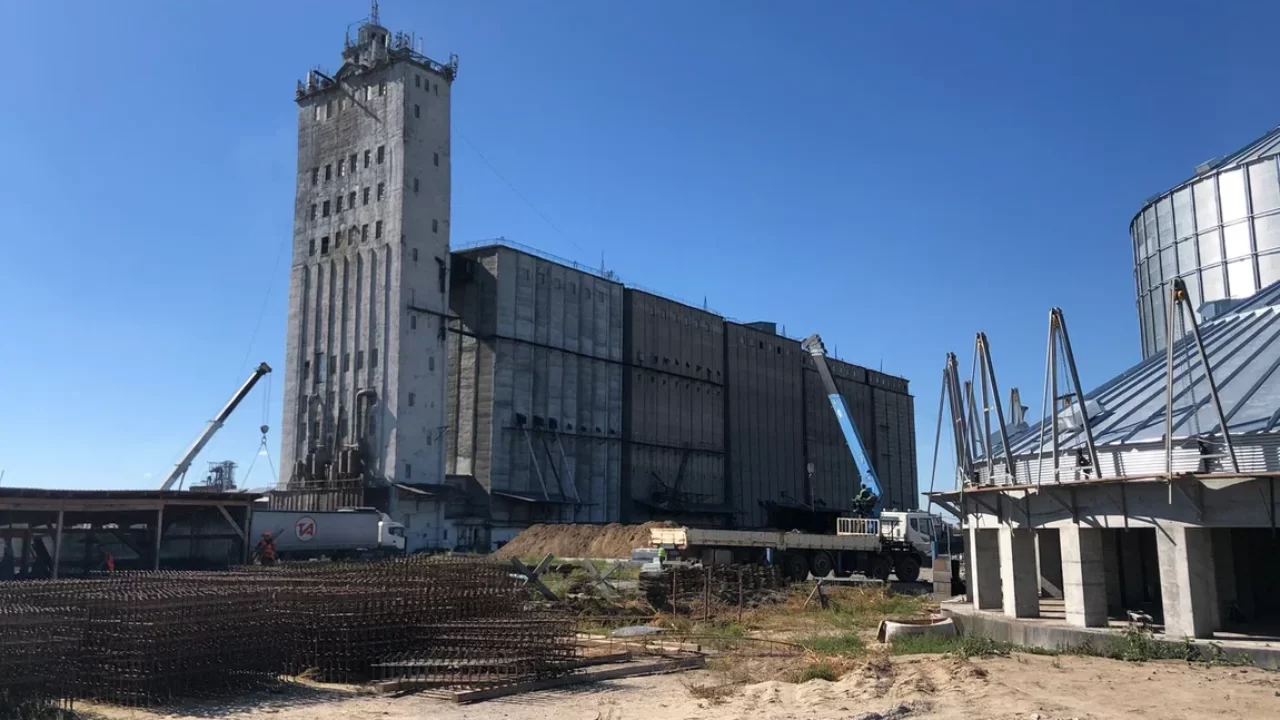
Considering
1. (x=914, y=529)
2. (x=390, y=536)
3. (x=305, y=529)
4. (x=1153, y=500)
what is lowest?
(x=390, y=536)

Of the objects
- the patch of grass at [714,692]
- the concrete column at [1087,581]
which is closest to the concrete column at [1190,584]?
the concrete column at [1087,581]

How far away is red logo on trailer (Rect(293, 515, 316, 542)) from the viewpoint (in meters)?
47.2

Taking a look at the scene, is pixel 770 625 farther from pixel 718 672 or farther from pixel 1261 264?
pixel 1261 264

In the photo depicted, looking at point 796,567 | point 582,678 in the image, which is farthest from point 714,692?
point 796,567

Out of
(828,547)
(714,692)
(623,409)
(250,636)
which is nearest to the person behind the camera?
(714,692)

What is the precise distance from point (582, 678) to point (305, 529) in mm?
31647

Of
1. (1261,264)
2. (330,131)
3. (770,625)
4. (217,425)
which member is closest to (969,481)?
(770,625)

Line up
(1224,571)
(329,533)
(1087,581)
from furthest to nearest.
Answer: (329,533)
(1224,571)
(1087,581)

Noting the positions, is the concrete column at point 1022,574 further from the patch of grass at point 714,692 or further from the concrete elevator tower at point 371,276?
the concrete elevator tower at point 371,276

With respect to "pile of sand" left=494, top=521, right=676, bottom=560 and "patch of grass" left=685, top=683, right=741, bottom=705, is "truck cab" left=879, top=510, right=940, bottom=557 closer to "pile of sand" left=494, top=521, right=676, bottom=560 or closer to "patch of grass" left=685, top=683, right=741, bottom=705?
"pile of sand" left=494, top=521, right=676, bottom=560

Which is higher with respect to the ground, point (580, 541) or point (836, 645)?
point (580, 541)

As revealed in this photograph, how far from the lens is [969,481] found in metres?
26.1

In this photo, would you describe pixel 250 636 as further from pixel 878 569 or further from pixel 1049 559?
pixel 878 569

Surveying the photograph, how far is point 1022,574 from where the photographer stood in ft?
76.3
